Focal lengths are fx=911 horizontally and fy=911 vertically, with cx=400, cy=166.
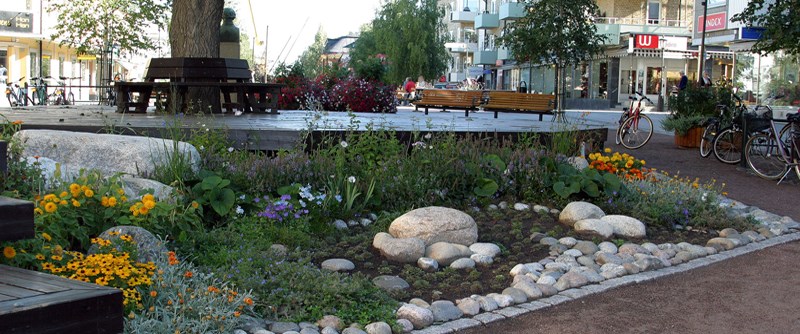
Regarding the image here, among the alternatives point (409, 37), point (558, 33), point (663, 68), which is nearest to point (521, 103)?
point (558, 33)

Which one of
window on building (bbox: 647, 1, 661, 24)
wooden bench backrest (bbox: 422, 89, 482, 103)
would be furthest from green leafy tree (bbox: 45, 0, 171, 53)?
window on building (bbox: 647, 1, 661, 24)

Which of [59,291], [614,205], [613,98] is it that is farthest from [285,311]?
[613,98]

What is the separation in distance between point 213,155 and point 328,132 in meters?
1.66

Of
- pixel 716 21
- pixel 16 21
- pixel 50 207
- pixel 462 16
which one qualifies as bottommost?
pixel 50 207

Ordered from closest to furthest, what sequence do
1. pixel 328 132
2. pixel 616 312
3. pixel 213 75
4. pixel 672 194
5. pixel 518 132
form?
pixel 616 312 → pixel 672 194 → pixel 328 132 → pixel 518 132 → pixel 213 75

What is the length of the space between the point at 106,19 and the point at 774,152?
2628 cm

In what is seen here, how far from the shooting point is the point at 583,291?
5.50 metres

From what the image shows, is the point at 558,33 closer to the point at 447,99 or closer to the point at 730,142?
the point at 447,99

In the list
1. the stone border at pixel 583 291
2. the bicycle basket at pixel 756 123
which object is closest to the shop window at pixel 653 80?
the bicycle basket at pixel 756 123

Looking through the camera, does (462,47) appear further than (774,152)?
Yes

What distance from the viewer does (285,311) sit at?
4.61 m

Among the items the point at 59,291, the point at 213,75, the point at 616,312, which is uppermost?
the point at 213,75

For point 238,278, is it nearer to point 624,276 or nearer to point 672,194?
point 624,276

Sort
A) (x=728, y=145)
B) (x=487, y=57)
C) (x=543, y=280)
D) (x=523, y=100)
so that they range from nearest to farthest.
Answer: (x=543, y=280) < (x=728, y=145) < (x=523, y=100) < (x=487, y=57)
